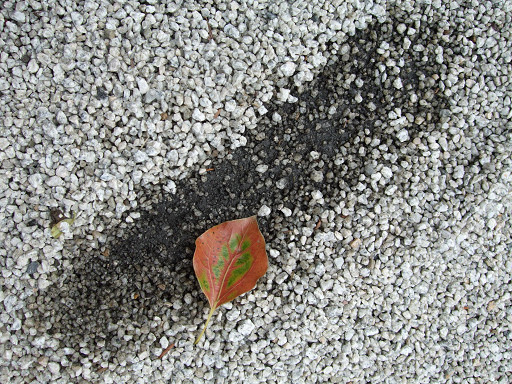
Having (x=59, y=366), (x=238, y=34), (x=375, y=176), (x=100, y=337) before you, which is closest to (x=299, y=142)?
(x=375, y=176)

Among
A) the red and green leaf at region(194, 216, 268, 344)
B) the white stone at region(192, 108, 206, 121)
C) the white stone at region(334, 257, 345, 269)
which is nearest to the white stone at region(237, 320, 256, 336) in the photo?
the red and green leaf at region(194, 216, 268, 344)

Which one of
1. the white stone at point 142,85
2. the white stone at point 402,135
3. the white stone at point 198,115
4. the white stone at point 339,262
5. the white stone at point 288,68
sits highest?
the white stone at point 288,68

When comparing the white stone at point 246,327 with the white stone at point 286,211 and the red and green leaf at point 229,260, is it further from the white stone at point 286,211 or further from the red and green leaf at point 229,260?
the white stone at point 286,211

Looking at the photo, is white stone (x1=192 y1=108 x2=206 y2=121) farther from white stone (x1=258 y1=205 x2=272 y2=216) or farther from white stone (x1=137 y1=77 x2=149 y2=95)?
white stone (x1=258 y1=205 x2=272 y2=216)

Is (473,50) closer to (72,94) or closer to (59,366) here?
(72,94)

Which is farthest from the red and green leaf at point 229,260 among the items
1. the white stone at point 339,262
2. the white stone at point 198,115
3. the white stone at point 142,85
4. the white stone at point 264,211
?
the white stone at point 142,85

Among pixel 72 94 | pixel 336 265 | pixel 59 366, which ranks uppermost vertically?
pixel 72 94
